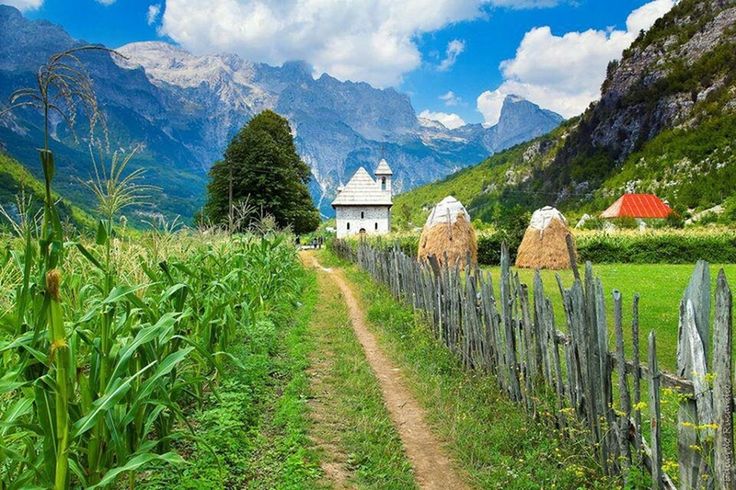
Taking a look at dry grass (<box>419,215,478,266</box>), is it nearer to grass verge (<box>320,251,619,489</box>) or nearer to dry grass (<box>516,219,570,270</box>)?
dry grass (<box>516,219,570,270</box>)

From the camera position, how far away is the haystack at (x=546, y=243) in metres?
20.5

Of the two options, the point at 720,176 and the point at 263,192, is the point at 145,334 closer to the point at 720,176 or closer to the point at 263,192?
the point at 263,192

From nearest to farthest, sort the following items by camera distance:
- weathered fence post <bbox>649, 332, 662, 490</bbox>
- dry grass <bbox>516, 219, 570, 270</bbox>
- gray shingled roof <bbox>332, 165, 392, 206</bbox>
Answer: weathered fence post <bbox>649, 332, 662, 490</bbox> < dry grass <bbox>516, 219, 570, 270</bbox> < gray shingled roof <bbox>332, 165, 392, 206</bbox>

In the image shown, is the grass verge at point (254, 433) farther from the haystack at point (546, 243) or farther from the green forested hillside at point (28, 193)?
the haystack at point (546, 243)

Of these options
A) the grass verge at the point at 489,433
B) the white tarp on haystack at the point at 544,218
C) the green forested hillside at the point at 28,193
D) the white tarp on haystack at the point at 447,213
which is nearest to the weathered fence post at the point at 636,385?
the grass verge at the point at 489,433

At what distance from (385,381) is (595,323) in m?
3.25

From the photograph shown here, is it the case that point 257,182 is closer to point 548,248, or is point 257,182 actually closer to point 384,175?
point 548,248

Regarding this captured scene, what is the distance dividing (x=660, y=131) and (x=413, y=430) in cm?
7876

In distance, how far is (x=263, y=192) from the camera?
2994cm

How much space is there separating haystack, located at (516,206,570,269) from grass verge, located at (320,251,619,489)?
1441 centimetres

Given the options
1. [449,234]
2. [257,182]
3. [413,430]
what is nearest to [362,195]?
[257,182]

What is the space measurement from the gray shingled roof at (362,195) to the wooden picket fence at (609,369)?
126 ft

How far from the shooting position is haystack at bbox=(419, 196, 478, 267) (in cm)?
1866

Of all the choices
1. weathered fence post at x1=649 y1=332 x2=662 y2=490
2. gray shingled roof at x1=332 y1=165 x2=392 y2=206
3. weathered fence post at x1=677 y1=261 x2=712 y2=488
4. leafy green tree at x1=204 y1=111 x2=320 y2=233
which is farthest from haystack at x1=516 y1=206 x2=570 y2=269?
gray shingled roof at x1=332 y1=165 x2=392 y2=206
